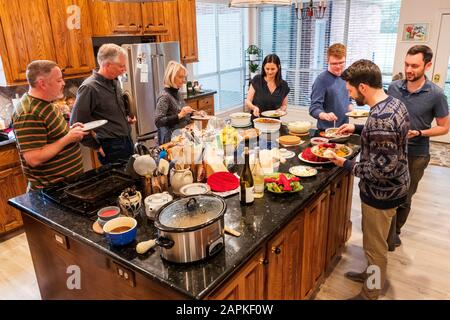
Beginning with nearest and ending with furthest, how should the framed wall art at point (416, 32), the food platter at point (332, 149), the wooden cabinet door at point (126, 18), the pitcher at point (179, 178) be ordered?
the pitcher at point (179, 178), the food platter at point (332, 149), the wooden cabinet door at point (126, 18), the framed wall art at point (416, 32)

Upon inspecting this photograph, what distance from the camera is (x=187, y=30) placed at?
5.01 meters

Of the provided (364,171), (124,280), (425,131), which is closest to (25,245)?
(124,280)

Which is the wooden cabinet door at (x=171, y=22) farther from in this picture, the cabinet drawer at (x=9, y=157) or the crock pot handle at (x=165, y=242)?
the crock pot handle at (x=165, y=242)

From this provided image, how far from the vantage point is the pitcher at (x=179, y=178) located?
74.0 inches

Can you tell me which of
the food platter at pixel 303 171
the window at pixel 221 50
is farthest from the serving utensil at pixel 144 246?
the window at pixel 221 50

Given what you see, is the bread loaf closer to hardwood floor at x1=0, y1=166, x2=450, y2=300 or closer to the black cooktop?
hardwood floor at x1=0, y1=166, x2=450, y2=300

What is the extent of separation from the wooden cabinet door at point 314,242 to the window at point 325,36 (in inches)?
186

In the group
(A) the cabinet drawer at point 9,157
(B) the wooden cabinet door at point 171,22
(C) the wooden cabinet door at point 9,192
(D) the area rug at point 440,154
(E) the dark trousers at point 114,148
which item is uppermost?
(B) the wooden cabinet door at point 171,22

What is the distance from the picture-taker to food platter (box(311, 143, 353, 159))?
7.78 ft

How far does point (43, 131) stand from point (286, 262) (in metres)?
1.69

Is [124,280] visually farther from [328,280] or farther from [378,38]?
[378,38]

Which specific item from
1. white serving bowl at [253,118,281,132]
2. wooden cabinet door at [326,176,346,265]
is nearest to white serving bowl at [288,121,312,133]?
white serving bowl at [253,118,281,132]

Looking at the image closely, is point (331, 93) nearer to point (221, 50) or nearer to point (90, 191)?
point (90, 191)
